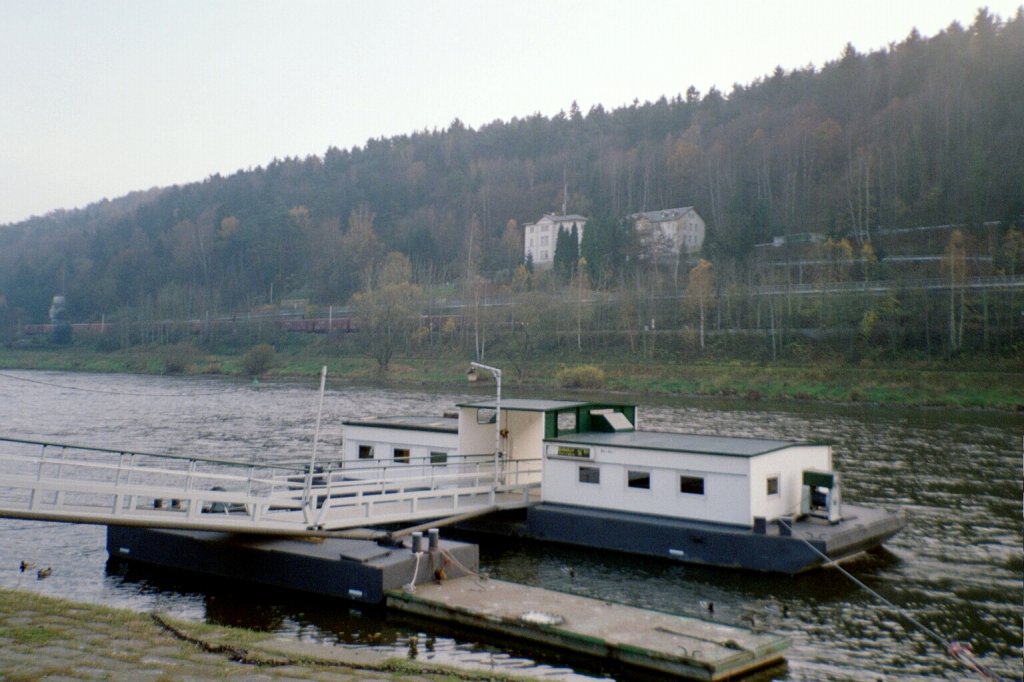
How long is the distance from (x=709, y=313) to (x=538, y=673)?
95841 mm

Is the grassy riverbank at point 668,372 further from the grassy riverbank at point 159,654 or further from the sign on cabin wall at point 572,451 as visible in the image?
the grassy riverbank at point 159,654

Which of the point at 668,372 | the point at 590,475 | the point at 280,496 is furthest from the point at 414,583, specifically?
the point at 668,372

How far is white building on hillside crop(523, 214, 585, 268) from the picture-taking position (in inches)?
6978

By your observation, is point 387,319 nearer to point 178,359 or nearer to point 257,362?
point 257,362

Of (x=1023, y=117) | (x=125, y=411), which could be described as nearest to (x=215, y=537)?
(x=125, y=411)

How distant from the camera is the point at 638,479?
2592cm

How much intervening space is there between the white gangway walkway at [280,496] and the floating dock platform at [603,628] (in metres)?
4.61

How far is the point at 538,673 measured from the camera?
51.9ft

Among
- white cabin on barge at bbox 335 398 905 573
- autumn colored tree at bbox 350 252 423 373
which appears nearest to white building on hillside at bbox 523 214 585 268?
autumn colored tree at bbox 350 252 423 373

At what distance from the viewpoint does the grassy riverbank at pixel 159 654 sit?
13.1m

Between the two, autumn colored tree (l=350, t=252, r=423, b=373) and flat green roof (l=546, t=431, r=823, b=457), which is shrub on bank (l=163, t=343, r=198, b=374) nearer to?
autumn colored tree (l=350, t=252, r=423, b=373)

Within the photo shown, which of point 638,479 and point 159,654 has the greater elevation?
point 638,479

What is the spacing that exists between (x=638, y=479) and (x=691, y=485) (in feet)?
5.75

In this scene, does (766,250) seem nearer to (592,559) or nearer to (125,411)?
(125,411)
